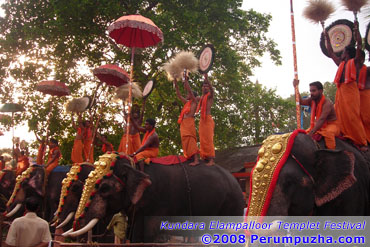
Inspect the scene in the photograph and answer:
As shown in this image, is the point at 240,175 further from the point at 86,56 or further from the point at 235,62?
the point at 86,56

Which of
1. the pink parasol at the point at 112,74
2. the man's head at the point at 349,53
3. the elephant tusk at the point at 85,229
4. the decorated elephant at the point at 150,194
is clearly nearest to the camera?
the man's head at the point at 349,53

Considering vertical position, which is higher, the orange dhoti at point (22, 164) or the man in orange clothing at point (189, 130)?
the man in orange clothing at point (189, 130)

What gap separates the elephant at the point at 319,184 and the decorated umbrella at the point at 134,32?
4.59 metres

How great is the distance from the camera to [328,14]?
16.5ft

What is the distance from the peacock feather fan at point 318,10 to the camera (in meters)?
5.00

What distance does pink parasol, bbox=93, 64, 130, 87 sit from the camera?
852 cm

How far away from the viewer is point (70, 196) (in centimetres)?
748

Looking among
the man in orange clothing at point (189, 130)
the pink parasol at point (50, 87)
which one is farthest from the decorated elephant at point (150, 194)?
the pink parasol at point (50, 87)

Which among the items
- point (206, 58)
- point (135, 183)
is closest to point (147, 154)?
point (135, 183)

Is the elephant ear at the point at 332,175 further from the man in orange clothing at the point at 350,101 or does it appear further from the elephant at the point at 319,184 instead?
the man in orange clothing at the point at 350,101

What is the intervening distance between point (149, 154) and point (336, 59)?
3.87 meters

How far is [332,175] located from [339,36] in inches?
89.6

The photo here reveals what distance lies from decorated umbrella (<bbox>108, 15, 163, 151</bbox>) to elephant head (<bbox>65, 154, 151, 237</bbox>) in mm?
1682

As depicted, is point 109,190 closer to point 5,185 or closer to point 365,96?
point 365,96
